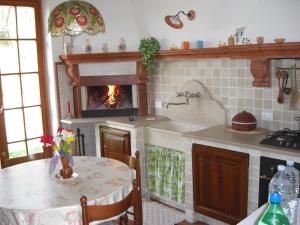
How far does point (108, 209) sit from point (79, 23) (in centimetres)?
118

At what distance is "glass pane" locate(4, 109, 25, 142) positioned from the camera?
4.32 metres

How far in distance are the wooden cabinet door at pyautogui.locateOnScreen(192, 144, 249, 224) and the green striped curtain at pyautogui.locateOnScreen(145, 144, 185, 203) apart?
301mm

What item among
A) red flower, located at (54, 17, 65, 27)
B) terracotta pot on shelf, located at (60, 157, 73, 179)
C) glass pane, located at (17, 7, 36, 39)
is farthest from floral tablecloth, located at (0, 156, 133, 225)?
glass pane, located at (17, 7, 36, 39)

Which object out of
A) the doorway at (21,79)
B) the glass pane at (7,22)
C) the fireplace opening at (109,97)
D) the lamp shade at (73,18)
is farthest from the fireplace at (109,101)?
the lamp shade at (73,18)

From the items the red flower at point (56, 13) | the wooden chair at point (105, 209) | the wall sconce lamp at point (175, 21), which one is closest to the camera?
the wooden chair at point (105, 209)

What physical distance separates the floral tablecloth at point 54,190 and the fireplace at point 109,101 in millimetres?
1580

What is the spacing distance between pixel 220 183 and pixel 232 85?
108 centimetres

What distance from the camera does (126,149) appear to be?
4113mm

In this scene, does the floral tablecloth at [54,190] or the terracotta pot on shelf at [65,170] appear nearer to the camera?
the floral tablecloth at [54,190]

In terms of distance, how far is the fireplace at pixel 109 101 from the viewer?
15.2 feet

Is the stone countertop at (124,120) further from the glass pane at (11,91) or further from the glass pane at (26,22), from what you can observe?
the glass pane at (26,22)

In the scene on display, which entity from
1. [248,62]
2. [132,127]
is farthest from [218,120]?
[132,127]

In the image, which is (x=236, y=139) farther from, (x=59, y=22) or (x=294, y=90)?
(x=59, y=22)

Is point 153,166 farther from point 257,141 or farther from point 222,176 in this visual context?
point 257,141
